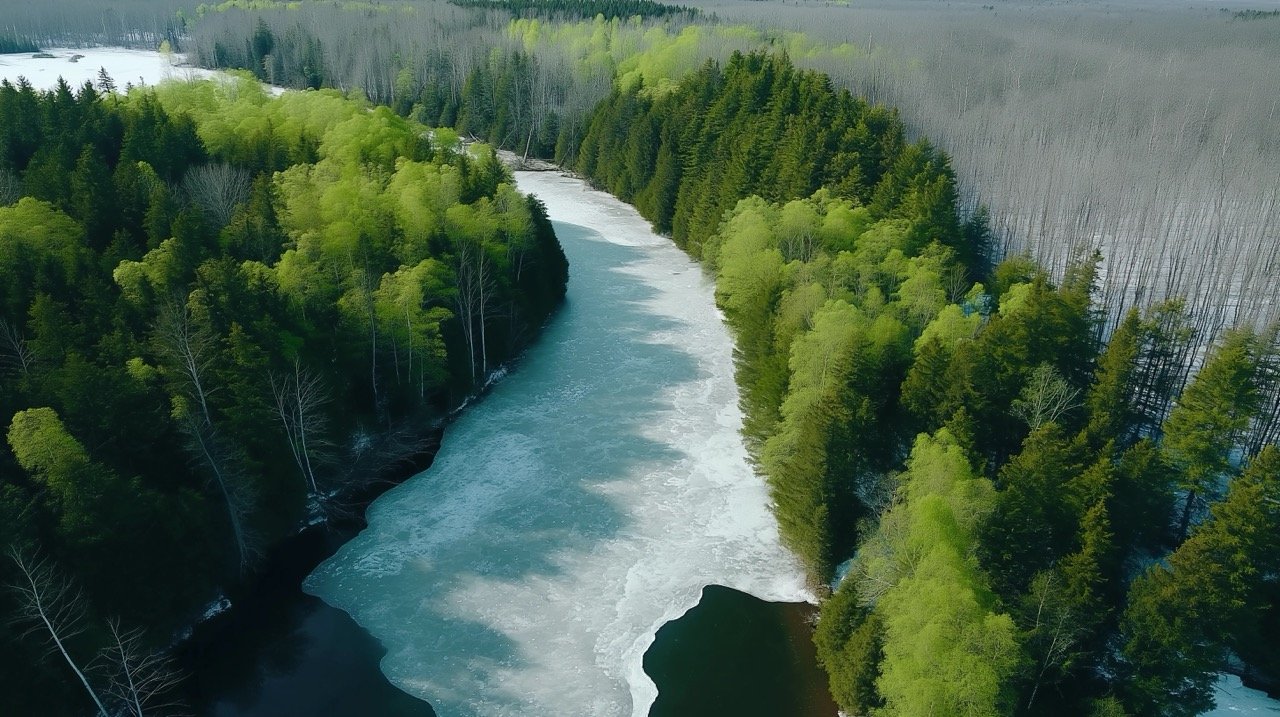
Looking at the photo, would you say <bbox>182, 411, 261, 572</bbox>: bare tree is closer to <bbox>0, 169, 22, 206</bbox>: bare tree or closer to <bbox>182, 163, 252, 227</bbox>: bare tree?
<bbox>182, 163, 252, 227</bbox>: bare tree

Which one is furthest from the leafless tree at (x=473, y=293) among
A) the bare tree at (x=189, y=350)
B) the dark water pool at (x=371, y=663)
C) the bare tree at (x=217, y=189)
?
the dark water pool at (x=371, y=663)

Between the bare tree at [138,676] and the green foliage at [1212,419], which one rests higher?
the green foliage at [1212,419]

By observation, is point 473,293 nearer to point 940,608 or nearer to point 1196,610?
point 940,608

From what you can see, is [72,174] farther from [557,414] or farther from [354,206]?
[557,414]

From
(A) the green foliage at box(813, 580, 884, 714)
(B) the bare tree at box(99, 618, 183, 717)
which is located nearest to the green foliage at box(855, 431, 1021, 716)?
(A) the green foliage at box(813, 580, 884, 714)

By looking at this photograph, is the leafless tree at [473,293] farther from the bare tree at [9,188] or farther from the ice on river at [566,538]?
the bare tree at [9,188]

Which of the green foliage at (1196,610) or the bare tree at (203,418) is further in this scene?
the bare tree at (203,418)
